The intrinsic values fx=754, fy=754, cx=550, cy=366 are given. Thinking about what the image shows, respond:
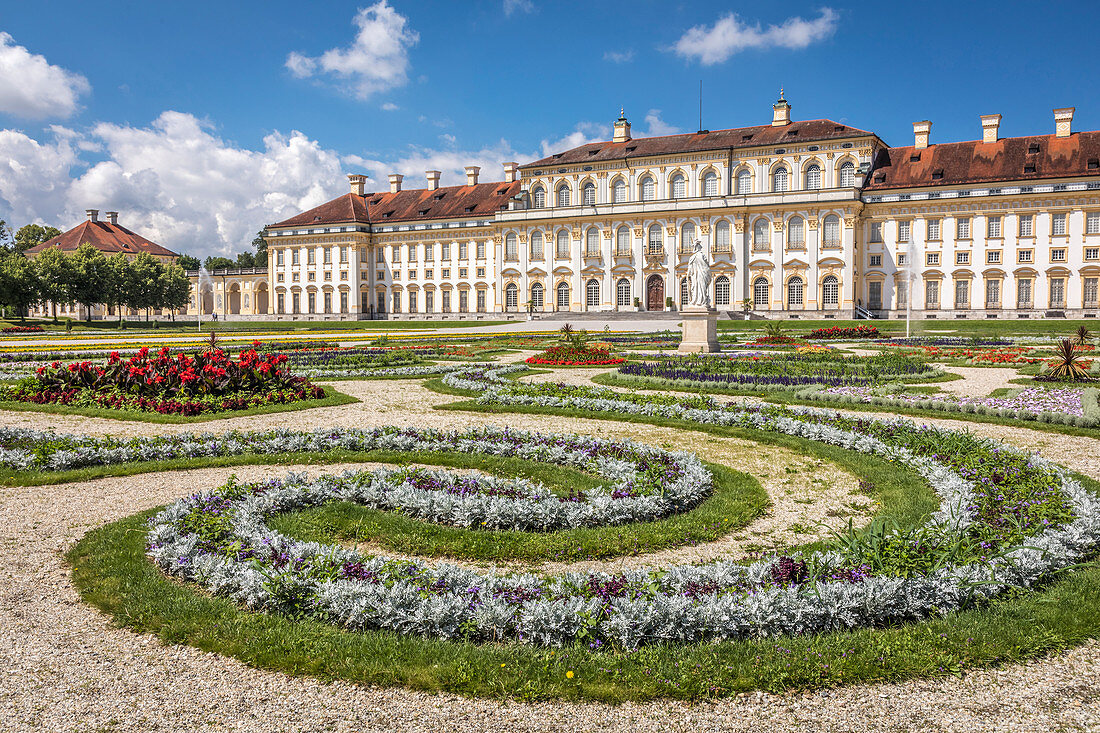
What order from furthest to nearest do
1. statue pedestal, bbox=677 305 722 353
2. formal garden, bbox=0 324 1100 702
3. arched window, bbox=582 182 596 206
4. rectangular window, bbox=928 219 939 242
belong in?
arched window, bbox=582 182 596 206 → rectangular window, bbox=928 219 939 242 → statue pedestal, bbox=677 305 722 353 → formal garden, bbox=0 324 1100 702

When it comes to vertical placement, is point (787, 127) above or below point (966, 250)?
above

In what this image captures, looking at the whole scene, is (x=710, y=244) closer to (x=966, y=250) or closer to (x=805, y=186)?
(x=805, y=186)

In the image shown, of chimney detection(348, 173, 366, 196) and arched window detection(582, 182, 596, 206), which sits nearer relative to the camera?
arched window detection(582, 182, 596, 206)

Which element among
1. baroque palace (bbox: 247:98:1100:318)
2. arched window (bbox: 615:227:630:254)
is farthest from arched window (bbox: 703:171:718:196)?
arched window (bbox: 615:227:630:254)

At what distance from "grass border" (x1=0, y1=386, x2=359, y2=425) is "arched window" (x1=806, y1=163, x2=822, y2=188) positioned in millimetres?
58090

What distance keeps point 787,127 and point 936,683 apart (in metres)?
68.0

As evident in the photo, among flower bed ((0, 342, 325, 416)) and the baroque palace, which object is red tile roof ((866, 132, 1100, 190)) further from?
flower bed ((0, 342, 325, 416))

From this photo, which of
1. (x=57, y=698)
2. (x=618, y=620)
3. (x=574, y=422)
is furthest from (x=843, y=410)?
(x=57, y=698)

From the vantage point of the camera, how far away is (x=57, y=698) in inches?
147

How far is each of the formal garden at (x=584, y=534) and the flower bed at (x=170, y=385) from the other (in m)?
0.07

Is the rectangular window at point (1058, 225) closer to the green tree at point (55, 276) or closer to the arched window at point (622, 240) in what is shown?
the arched window at point (622, 240)

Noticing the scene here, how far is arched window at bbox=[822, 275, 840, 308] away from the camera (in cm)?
6203

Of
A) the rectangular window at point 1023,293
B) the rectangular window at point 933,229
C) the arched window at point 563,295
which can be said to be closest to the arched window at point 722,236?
the arched window at point 563,295

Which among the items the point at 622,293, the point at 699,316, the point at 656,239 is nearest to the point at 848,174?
the point at 656,239
